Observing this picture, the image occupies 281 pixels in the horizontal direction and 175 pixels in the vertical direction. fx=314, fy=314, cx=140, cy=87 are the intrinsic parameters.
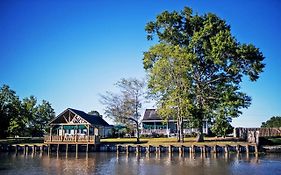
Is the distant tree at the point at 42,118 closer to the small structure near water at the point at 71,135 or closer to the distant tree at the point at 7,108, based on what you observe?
the distant tree at the point at 7,108

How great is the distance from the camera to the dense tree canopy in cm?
4041

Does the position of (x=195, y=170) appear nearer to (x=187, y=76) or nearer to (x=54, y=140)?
(x=187, y=76)

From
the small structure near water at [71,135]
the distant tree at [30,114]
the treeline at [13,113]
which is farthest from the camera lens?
the distant tree at [30,114]

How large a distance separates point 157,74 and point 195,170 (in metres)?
19.5

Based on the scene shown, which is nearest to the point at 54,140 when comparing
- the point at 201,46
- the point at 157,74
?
the point at 157,74

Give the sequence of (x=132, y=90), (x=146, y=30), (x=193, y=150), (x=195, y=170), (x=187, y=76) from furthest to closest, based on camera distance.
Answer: (x=132, y=90)
(x=146, y=30)
(x=187, y=76)
(x=193, y=150)
(x=195, y=170)

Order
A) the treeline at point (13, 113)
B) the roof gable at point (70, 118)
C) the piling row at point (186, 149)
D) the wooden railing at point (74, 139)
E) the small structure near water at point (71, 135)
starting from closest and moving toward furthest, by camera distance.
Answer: the piling row at point (186, 149)
the wooden railing at point (74, 139)
the small structure near water at point (71, 135)
the roof gable at point (70, 118)
the treeline at point (13, 113)

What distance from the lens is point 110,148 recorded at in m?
42.7

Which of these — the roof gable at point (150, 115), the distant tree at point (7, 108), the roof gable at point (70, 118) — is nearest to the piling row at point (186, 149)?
the roof gable at point (70, 118)

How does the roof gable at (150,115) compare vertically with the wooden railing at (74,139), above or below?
above

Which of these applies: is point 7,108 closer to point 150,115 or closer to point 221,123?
point 150,115

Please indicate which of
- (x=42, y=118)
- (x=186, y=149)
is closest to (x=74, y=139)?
(x=186, y=149)

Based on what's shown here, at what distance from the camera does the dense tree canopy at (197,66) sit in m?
40.4

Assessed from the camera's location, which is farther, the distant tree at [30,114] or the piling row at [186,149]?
the distant tree at [30,114]
